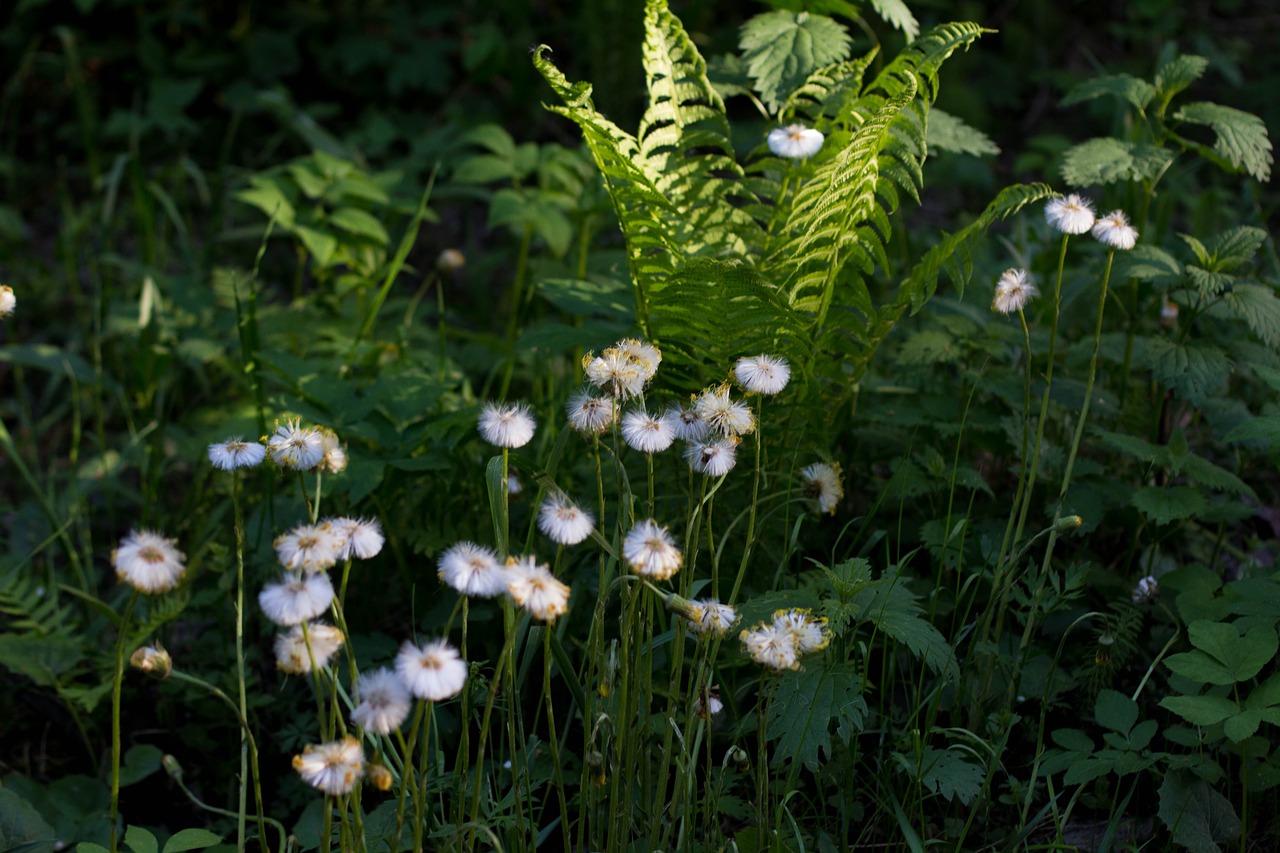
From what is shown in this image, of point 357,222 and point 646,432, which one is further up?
point 646,432

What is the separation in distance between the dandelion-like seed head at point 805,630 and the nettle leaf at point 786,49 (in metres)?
1.00

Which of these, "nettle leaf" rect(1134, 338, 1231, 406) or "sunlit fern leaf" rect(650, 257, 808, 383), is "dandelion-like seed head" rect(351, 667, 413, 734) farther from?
"nettle leaf" rect(1134, 338, 1231, 406)

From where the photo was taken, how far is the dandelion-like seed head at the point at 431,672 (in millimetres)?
964

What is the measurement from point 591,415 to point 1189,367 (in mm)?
1100

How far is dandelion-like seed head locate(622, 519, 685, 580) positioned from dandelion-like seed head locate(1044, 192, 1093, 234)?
71 centimetres

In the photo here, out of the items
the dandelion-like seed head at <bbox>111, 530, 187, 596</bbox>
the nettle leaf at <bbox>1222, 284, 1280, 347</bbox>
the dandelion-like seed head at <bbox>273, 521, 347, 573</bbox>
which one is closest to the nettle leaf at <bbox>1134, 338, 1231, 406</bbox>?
the nettle leaf at <bbox>1222, 284, 1280, 347</bbox>

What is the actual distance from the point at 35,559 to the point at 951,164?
118 inches

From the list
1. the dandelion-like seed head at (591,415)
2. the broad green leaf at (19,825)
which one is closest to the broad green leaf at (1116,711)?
the dandelion-like seed head at (591,415)

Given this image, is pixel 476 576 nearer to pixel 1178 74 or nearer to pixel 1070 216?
pixel 1070 216

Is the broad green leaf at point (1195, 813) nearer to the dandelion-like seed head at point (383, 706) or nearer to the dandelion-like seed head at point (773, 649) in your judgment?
the dandelion-like seed head at point (773, 649)

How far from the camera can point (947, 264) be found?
167 cm

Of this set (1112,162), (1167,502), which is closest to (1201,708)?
(1167,502)

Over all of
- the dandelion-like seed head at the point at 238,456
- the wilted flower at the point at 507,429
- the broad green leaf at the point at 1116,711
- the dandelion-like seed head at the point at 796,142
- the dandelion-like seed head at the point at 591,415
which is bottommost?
the broad green leaf at the point at 1116,711

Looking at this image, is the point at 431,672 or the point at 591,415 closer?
the point at 431,672
